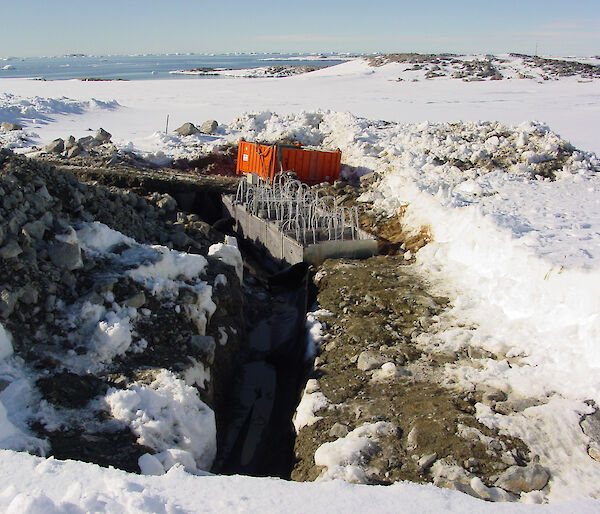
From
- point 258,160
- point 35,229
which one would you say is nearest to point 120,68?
point 258,160

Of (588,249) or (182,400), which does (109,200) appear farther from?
(588,249)

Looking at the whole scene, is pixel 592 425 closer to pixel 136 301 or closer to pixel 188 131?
pixel 136 301

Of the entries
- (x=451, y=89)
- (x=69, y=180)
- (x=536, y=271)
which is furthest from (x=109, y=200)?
(x=451, y=89)

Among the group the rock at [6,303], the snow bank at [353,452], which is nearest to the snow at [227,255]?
the rock at [6,303]

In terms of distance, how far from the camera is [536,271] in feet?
23.8

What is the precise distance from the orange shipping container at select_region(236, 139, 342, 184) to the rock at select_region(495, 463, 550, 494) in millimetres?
10715

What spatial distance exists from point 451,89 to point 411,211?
1214 inches

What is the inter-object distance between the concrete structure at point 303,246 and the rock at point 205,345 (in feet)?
13.2

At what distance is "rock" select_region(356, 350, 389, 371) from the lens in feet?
22.2

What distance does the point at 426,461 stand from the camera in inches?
195

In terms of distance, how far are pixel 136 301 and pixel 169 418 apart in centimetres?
180

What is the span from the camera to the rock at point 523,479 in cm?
458

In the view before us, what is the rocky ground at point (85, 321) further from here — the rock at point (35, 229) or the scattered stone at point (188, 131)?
the scattered stone at point (188, 131)

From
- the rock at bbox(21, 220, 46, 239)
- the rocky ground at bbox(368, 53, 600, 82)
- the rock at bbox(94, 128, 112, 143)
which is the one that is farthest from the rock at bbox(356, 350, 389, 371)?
the rocky ground at bbox(368, 53, 600, 82)
